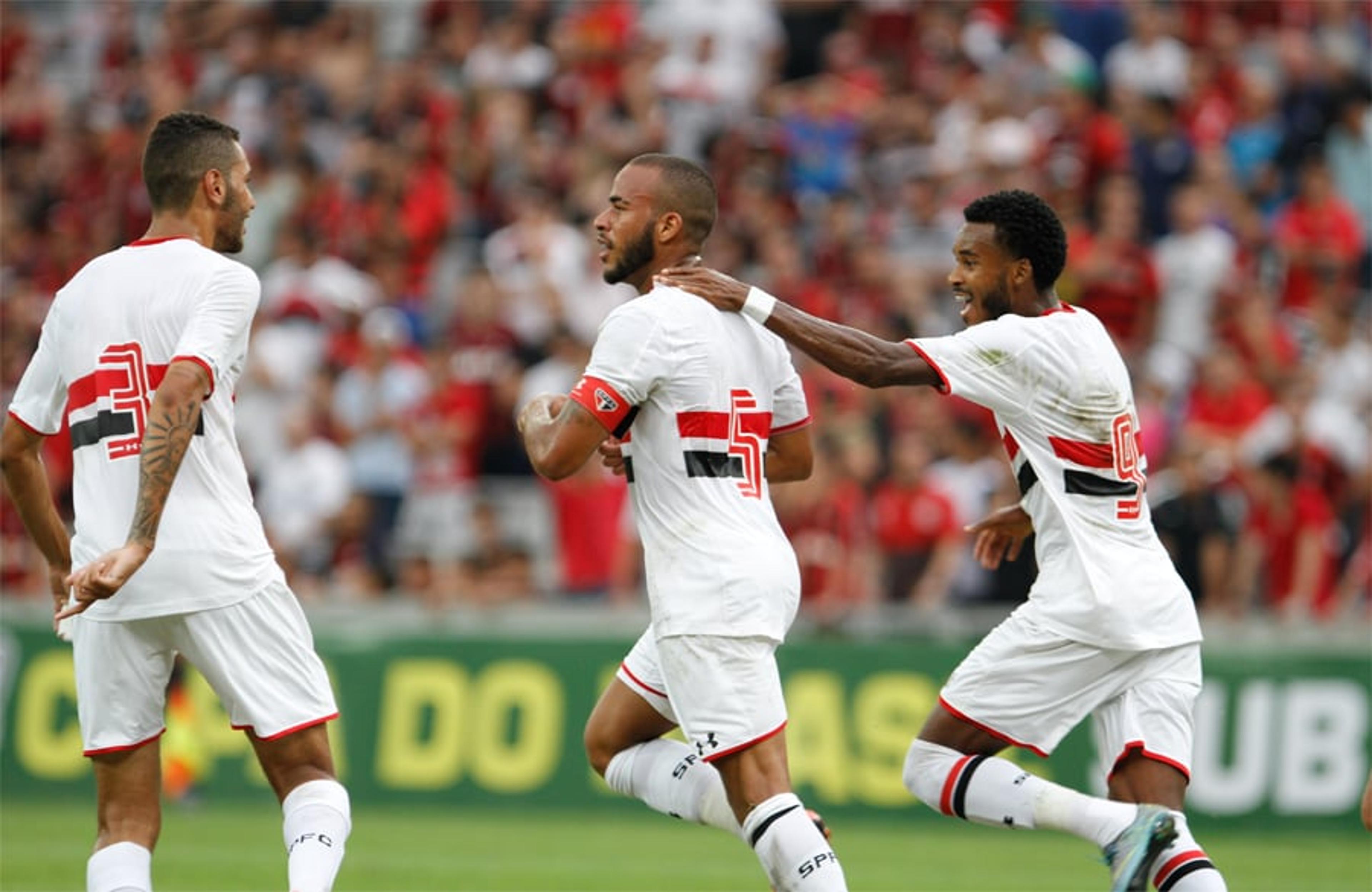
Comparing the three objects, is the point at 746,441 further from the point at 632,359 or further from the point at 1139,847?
the point at 1139,847

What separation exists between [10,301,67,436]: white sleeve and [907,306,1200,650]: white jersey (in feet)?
9.80

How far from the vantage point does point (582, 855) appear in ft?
43.3

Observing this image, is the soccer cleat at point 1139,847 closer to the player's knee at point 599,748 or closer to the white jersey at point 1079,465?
the white jersey at point 1079,465

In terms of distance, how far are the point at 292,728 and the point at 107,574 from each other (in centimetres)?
88

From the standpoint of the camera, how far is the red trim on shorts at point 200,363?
7148mm

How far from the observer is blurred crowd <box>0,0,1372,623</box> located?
15805 mm

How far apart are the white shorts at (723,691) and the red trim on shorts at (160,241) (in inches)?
84.6

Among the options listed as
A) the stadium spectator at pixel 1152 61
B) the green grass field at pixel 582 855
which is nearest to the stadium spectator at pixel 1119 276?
the stadium spectator at pixel 1152 61

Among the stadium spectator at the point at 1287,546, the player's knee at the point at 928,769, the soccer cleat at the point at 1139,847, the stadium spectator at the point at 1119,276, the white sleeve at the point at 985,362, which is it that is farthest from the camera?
the stadium spectator at the point at 1119,276

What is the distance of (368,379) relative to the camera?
17422 millimetres

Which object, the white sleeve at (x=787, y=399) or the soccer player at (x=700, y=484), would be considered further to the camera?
the white sleeve at (x=787, y=399)

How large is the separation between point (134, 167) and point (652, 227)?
46.9 ft

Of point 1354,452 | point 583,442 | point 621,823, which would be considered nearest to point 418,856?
point 621,823

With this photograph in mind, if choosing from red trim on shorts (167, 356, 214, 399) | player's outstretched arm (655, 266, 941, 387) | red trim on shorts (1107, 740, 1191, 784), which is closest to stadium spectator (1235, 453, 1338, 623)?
red trim on shorts (1107, 740, 1191, 784)
